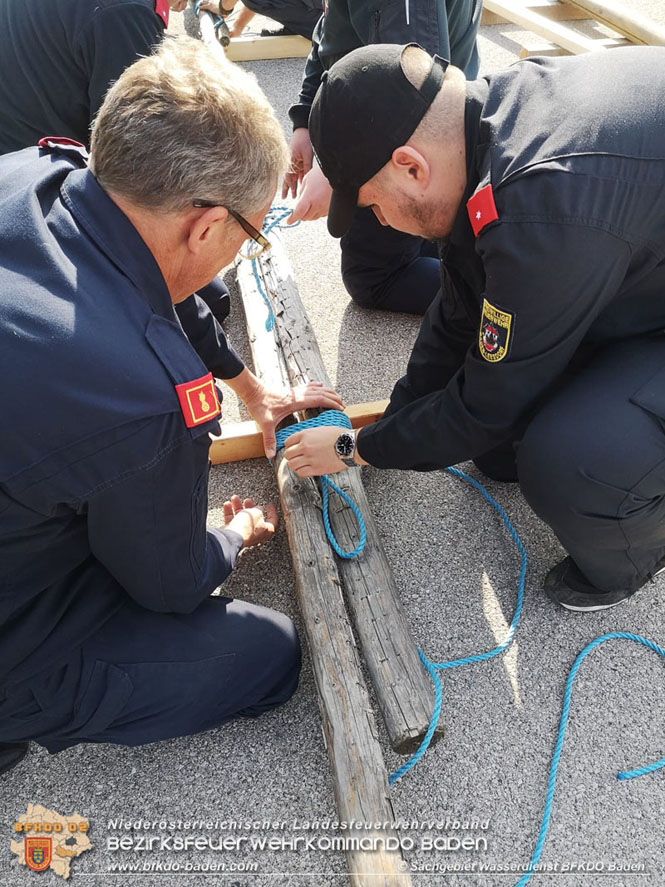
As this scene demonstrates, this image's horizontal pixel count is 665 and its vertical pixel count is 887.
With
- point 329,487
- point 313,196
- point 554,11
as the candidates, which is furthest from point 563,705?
point 554,11

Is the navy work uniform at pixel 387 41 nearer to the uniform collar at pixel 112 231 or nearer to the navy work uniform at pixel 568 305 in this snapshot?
the navy work uniform at pixel 568 305

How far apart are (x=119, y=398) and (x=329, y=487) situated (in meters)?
1.04

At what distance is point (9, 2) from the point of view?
237 cm

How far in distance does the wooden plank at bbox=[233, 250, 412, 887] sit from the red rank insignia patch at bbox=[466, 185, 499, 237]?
0.96m

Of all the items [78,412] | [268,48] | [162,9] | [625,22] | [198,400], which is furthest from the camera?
[268,48]

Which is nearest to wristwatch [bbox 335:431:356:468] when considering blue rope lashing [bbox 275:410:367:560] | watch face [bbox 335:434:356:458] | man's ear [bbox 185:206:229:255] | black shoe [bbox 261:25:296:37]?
watch face [bbox 335:434:356:458]

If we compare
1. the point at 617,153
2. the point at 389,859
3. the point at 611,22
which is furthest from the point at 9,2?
the point at 611,22

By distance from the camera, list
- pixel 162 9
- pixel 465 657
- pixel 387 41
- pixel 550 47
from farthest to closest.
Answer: pixel 550 47 → pixel 162 9 → pixel 387 41 → pixel 465 657

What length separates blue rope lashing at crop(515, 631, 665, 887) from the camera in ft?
5.17

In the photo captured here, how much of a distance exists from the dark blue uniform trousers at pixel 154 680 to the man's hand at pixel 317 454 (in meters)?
0.46

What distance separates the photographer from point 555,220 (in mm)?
1421

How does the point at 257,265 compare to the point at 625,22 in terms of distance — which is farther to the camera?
the point at 625,22

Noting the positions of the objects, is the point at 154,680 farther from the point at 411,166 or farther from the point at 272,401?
the point at 411,166

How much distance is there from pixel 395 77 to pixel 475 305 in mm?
720
